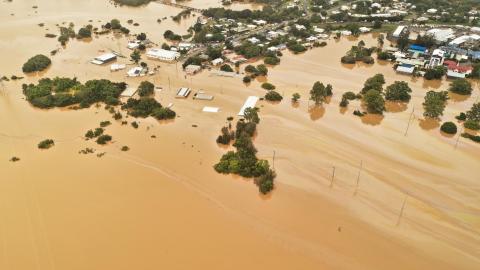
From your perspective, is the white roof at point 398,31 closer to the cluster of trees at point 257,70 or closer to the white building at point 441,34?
the white building at point 441,34

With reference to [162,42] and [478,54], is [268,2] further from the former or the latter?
[478,54]

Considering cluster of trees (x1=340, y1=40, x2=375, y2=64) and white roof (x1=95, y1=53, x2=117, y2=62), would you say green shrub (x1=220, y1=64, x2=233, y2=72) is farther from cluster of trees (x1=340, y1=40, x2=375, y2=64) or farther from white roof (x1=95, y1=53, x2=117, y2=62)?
cluster of trees (x1=340, y1=40, x2=375, y2=64)

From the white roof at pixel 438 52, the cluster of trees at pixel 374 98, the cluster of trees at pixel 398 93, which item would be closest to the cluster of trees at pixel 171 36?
the cluster of trees at pixel 374 98

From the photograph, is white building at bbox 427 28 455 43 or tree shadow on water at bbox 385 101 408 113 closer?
tree shadow on water at bbox 385 101 408 113

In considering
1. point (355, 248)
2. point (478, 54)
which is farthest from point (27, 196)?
point (478, 54)

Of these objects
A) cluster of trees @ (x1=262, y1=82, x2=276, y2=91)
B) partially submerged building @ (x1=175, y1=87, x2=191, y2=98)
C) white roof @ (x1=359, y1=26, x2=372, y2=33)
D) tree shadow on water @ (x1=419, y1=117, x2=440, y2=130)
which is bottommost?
partially submerged building @ (x1=175, y1=87, x2=191, y2=98)

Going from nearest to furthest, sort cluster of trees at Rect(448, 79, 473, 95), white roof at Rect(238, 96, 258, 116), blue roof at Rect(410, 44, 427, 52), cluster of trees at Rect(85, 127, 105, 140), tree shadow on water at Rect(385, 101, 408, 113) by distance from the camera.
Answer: cluster of trees at Rect(85, 127, 105, 140), white roof at Rect(238, 96, 258, 116), tree shadow on water at Rect(385, 101, 408, 113), cluster of trees at Rect(448, 79, 473, 95), blue roof at Rect(410, 44, 427, 52)

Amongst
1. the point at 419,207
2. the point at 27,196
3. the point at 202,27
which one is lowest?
the point at 27,196

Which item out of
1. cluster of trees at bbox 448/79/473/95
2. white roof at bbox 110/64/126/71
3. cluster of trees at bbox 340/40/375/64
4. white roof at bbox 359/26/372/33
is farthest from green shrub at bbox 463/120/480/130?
white roof at bbox 110/64/126/71
